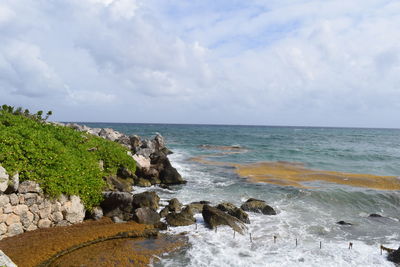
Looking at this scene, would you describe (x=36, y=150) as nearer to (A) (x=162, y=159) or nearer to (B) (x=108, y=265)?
(B) (x=108, y=265)

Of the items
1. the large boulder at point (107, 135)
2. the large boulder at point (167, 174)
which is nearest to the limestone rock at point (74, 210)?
the large boulder at point (167, 174)

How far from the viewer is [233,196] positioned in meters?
21.2

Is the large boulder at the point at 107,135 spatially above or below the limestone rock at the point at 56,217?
above

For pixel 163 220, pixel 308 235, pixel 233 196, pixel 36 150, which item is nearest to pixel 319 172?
pixel 233 196

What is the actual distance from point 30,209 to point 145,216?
16.2 ft

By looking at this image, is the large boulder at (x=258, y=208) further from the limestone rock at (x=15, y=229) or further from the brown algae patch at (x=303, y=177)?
the limestone rock at (x=15, y=229)

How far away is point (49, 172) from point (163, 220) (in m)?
5.85

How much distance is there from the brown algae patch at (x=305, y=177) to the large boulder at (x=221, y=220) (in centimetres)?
1243

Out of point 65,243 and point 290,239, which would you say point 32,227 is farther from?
point 290,239

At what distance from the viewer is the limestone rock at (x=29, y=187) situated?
38.0 feet

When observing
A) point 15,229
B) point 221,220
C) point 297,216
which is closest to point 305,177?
point 297,216

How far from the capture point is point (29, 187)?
1178 cm

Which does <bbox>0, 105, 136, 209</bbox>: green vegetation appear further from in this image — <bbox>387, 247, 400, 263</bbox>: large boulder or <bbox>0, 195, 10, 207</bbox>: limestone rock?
<bbox>387, 247, 400, 263</bbox>: large boulder

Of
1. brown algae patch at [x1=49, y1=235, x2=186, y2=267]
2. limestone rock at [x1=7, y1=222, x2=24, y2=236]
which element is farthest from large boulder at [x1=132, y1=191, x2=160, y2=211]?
limestone rock at [x1=7, y1=222, x2=24, y2=236]
